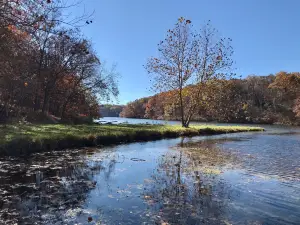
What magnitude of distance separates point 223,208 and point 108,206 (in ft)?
8.48

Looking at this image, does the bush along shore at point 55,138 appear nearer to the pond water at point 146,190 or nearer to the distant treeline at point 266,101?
the pond water at point 146,190

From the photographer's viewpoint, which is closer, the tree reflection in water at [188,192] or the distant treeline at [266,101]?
the tree reflection in water at [188,192]

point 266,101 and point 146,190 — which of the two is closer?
point 146,190

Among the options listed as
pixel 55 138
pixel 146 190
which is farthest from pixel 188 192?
pixel 55 138

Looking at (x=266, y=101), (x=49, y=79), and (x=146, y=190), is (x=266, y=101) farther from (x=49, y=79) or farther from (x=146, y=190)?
(x=146, y=190)

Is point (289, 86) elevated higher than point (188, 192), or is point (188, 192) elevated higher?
point (289, 86)

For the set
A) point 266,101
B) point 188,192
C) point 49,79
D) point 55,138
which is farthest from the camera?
point 266,101

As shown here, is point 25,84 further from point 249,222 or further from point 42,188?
point 249,222

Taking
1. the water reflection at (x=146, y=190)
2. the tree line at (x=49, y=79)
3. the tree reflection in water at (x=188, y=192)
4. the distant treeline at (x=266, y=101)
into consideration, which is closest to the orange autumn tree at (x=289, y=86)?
the distant treeline at (x=266, y=101)

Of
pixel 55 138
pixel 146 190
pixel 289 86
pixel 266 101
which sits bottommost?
pixel 146 190

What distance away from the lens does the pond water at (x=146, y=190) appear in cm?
591

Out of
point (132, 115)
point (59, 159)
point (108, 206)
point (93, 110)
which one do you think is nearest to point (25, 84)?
point (59, 159)

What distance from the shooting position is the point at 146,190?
7.88m

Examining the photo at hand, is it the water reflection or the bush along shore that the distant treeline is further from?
the water reflection
